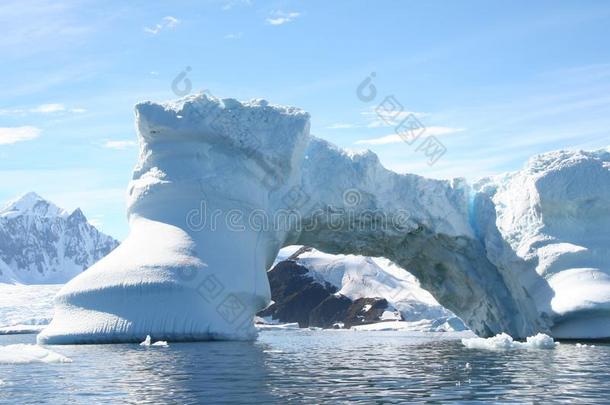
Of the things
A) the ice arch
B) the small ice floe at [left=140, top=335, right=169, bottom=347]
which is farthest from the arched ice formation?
the small ice floe at [left=140, top=335, right=169, bottom=347]

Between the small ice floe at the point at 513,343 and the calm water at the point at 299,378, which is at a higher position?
the small ice floe at the point at 513,343

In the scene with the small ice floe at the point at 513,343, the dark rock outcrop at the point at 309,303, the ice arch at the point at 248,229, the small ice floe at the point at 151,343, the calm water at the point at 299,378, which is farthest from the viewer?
the dark rock outcrop at the point at 309,303

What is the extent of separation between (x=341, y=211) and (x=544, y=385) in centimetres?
1784

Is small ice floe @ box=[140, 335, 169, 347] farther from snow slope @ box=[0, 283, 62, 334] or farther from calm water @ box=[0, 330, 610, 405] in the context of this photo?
snow slope @ box=[0, 283, 62, 334]

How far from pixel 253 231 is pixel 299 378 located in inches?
536

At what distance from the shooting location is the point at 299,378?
15.4 metres

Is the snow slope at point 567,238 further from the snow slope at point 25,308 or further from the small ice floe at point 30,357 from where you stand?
the snow slope at point 25,308

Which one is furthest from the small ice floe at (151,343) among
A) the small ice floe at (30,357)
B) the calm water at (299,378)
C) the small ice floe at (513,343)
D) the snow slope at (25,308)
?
the snow slope at (25,308)

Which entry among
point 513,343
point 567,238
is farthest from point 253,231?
point 567,238

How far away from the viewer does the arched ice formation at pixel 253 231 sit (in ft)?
81.4

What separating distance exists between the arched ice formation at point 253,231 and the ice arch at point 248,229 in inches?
1.7

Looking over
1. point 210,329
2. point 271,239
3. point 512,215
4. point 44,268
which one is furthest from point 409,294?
point 44,268

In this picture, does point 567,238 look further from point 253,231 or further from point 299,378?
point 299,378

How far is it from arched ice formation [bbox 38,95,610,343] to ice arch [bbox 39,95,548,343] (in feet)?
0.14
